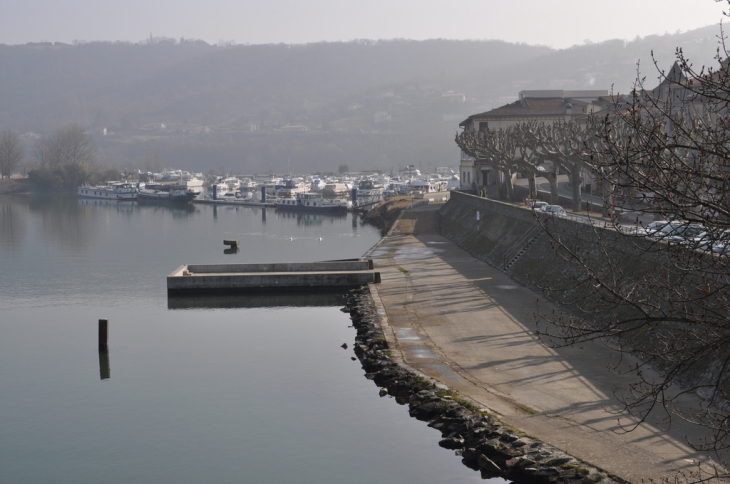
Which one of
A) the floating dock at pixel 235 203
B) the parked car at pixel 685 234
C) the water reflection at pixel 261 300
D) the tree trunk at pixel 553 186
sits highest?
the parked car at pixel 685 234

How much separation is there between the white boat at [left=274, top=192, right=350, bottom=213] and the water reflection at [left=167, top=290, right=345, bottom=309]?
7193 centimetres

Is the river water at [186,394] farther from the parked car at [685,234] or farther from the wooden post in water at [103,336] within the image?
the parked car at [685,234]

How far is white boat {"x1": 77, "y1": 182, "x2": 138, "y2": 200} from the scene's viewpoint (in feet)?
489

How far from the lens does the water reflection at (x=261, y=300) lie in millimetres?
41188

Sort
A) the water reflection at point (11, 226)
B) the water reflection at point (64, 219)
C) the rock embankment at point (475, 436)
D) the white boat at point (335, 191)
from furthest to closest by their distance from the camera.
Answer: the white boat at point (335, 191) < the water reflection at point (64, 219) < the water reflection at point (11, 226) < the rock embankment at point (475, 436)

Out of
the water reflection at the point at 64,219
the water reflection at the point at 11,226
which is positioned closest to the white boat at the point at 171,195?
the water reflection at the point at 64,219

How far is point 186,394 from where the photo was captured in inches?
1042

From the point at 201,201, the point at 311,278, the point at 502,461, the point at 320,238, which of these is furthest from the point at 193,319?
the point at 201,201

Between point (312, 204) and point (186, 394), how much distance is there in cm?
9311

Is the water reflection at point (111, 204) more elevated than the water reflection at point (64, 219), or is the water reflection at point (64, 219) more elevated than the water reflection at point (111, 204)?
the water reflection at point (64, 219)

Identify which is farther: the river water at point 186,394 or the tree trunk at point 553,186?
the tree trunk at point 553,186

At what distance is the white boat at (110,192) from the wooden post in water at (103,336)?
121m

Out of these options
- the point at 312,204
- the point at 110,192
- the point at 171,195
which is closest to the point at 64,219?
the point at 312,204

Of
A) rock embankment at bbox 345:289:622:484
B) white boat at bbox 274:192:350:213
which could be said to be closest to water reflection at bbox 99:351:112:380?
rock embankment at bbox 345:289:622:484
